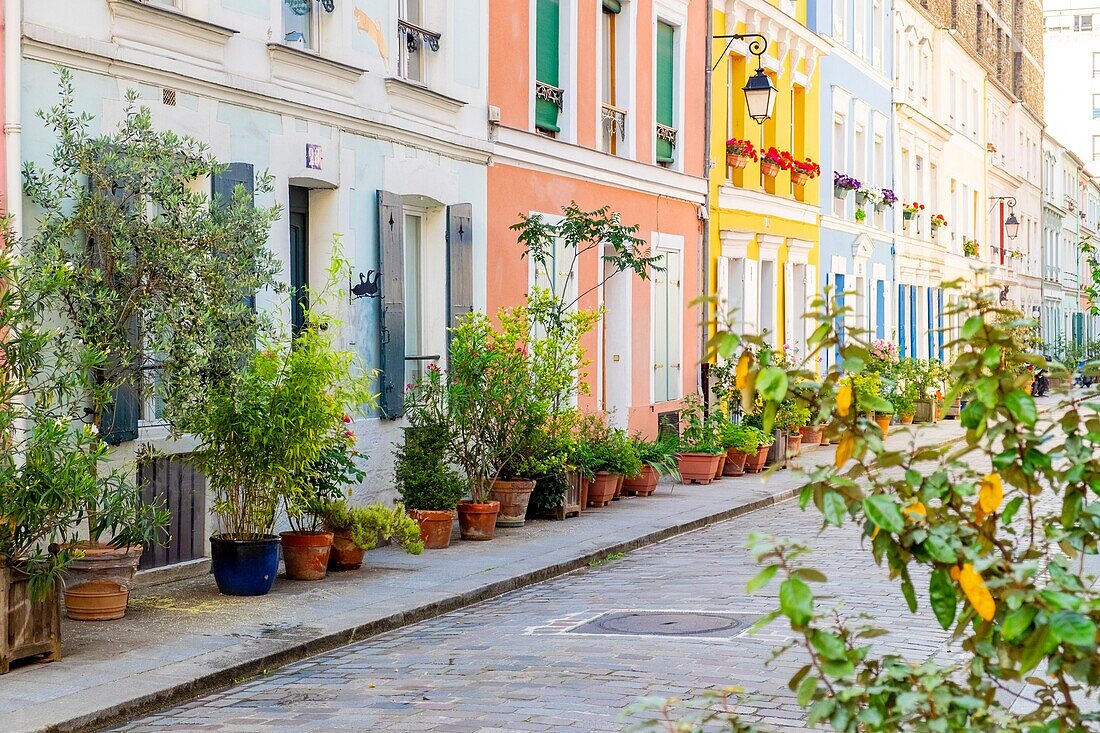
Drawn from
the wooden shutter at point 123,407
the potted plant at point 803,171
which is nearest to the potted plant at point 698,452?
the potted plant at point 803,171

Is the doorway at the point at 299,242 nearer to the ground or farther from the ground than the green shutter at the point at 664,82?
nearer to the ground

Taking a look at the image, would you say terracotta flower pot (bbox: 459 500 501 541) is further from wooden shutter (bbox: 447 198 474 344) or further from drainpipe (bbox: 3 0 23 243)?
drainpipe (bbox: 3 0 23 243)

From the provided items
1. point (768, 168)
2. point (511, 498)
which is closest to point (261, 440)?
point (511, 498)

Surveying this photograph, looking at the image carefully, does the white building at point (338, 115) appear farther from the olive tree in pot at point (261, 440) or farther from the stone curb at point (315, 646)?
the stone curb at point (315, 646)

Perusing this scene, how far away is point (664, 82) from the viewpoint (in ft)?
71.9

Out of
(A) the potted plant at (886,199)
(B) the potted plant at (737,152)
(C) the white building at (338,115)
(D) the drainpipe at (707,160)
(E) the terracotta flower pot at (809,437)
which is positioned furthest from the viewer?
(A) the potted plant at (886,199)

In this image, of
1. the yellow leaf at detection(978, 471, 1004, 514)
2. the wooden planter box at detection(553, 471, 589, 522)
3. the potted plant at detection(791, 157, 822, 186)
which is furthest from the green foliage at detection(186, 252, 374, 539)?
the potted plant at detection(791, 157, 822, 186)

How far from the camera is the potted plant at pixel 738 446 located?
20.5m

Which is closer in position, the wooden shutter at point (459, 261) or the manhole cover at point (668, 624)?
the manhole cover at point (668, 624)

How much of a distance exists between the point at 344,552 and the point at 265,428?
5.90ft

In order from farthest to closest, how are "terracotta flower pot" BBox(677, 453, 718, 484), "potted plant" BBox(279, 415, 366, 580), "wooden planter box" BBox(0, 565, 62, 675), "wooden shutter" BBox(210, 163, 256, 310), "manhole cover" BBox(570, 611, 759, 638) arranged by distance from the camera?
"terracotta flower pot" BBox(677, 453, 718, 484) → "wooden shutter" BBox(210, 163, 256, 310) → "potted plant" BBox(279, 415, 366, 580) → "manhole cover" BBox(570, 611, 759, 638) → "wooden planter box" BBox(0, 565, 62, 675)

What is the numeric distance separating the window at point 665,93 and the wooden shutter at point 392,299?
8024mm

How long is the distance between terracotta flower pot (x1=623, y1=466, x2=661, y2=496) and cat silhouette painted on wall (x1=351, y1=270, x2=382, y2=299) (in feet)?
16.4

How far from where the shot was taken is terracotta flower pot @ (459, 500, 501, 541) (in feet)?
45.1
